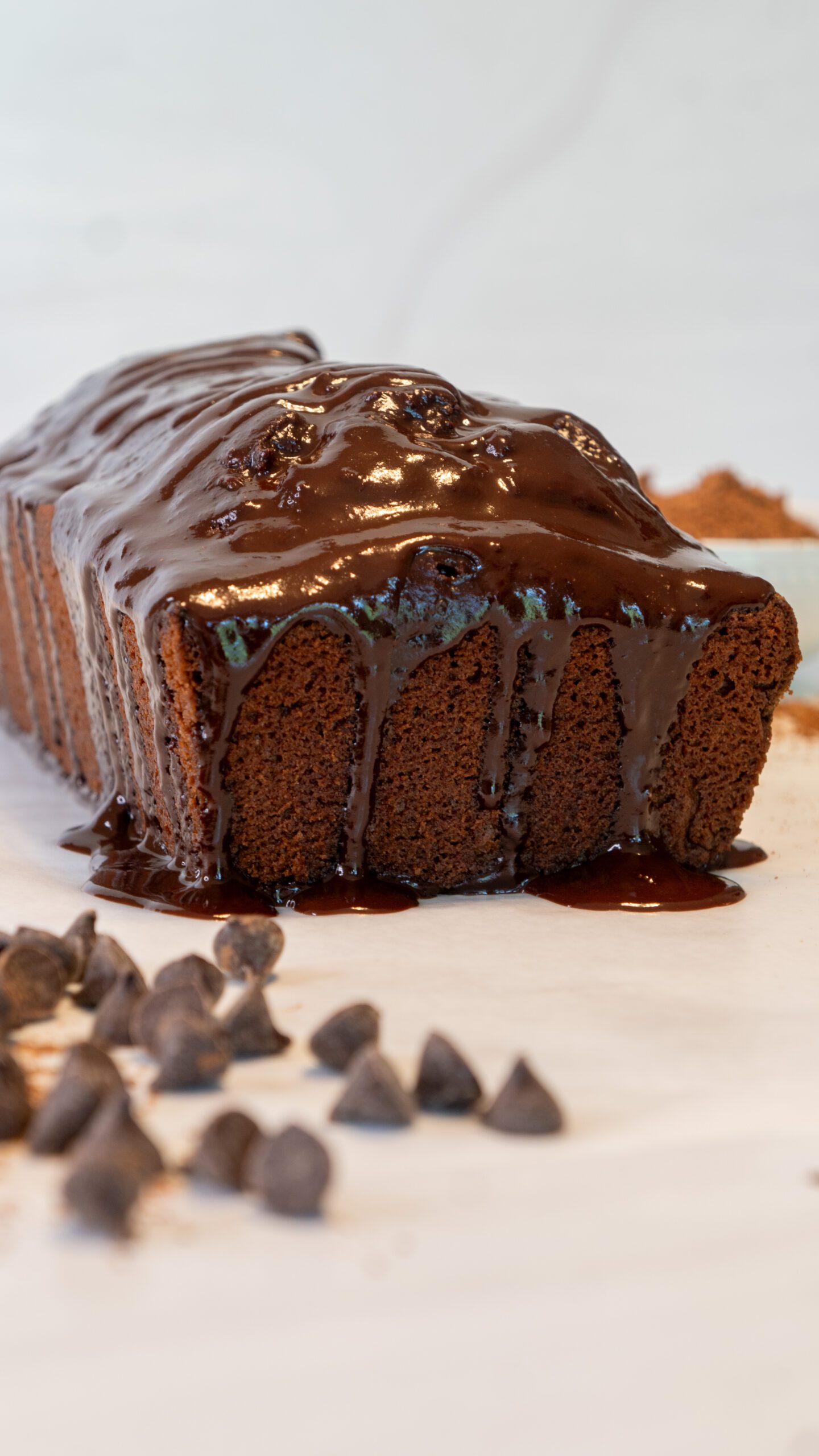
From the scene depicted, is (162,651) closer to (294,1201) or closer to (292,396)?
(292,396)

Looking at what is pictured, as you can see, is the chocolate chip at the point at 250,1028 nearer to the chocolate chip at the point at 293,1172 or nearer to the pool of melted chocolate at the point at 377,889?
the chocolate chip at the point at 293,1172

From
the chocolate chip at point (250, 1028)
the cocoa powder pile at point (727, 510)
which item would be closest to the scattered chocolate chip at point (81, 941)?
the chocolate chip at point (250, 1028)

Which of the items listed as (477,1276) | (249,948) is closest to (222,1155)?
(477,1276)

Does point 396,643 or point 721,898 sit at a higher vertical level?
point 396,643

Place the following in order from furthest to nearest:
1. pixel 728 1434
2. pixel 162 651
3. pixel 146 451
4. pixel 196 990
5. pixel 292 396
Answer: pixel 146 451
pixel 292 396
pixel 162 651
pixel 196 990
pixel 728 1434

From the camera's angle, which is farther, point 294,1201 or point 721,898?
point 721,898

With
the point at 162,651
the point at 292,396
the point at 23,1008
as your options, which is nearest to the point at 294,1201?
the point at 23,1008

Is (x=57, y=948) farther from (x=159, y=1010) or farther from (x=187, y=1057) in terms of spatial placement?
(x=187, y=1057)
